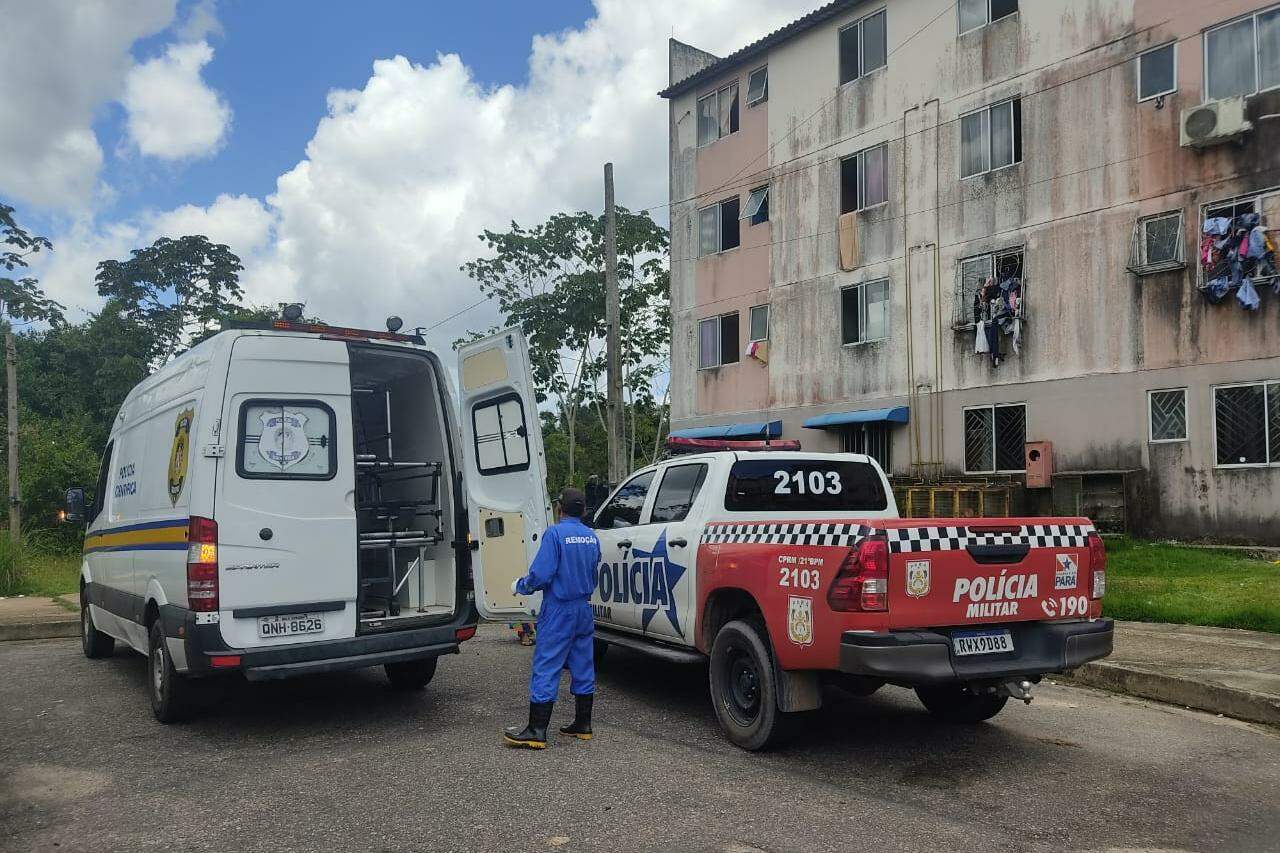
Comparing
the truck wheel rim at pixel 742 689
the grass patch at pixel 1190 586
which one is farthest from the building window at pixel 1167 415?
the truck wheel rim at pixel 742 689

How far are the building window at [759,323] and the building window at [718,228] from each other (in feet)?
5.86

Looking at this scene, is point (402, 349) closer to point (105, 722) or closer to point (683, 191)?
point (105, 722)

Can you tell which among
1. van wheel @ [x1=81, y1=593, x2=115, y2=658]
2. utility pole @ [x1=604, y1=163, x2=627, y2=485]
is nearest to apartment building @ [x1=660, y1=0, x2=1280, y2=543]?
utility pole @ [x1=604, y1=163, x2=627, y2=485]

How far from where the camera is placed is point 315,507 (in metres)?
6.46

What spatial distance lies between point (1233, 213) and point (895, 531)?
1309 cm

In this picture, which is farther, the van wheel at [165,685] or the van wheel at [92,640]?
the van wheel at [92,640]

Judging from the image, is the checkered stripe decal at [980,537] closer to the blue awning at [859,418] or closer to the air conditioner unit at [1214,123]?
the air conditioner unit at [1214,123]

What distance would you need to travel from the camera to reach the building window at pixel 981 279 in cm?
1781

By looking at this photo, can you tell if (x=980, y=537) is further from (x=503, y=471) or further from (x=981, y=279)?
(x=981, y=279)

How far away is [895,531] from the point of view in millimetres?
5062

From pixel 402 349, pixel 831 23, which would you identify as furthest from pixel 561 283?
pixel 402 349

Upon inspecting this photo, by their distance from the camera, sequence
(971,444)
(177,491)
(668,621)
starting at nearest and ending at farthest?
(177,491) → (668,621) → (971,444)

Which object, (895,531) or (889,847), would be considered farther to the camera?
(895,531)

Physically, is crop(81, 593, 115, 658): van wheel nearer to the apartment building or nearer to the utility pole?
the utility pole
